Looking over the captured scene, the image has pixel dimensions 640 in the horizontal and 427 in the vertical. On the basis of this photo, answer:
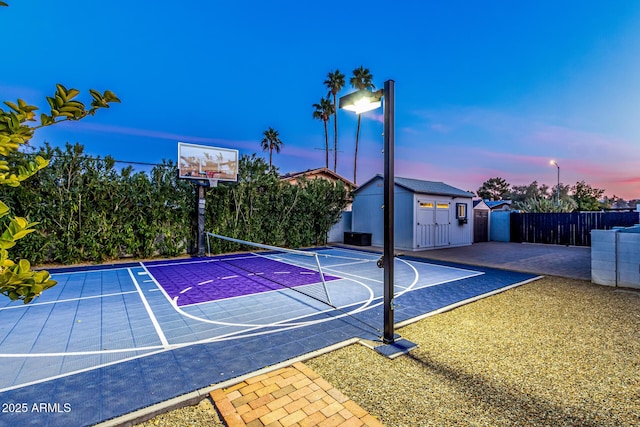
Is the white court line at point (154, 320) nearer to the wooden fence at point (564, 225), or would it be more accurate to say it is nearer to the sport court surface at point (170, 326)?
the sport court surface at point (170, 326)

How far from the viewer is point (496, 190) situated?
52250 millimetres

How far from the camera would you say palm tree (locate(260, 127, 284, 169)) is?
37.6 meters

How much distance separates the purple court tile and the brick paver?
352 centimetres

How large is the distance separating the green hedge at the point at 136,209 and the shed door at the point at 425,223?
5365 millimetres

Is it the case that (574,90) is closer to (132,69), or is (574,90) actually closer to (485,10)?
(485,10)

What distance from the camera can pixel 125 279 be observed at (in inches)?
325

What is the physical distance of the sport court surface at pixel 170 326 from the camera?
3.08m

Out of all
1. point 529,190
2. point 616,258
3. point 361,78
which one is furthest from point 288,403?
point 529,190

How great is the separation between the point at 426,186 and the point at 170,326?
13.6m

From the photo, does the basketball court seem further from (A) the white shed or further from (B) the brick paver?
(A) the white shed

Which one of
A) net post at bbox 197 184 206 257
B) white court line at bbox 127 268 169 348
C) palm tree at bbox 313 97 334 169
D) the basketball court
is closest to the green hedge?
net post at bbox 197 184 206 257

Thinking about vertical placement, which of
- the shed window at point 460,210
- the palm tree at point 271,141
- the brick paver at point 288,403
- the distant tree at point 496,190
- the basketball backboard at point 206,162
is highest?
the palm tree at point 271,141

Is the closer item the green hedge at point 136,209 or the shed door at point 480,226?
the green hedge at point 136,209

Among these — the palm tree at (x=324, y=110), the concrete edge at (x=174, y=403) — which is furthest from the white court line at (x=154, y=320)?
the palm tree at (x=324, y=110)
